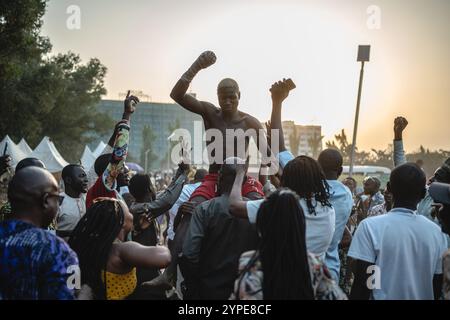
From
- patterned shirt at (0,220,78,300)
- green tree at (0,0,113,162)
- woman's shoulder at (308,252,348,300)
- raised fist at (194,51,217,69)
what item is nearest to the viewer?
patterned shirt at (0,220,78,300)

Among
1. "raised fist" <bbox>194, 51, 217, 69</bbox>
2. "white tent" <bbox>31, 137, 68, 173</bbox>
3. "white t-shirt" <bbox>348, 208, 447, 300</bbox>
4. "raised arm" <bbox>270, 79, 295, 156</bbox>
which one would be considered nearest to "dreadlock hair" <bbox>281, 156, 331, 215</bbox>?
"white t-shirt" <bbox>348, 208, 447, 300</bbox>

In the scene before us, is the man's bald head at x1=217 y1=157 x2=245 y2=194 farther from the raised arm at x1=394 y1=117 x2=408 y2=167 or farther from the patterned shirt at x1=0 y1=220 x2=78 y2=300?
the raised arm at x1=394 y1=117 x2=408 y2=167

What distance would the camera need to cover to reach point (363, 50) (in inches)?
618

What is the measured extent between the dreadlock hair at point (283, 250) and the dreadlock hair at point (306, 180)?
777mm

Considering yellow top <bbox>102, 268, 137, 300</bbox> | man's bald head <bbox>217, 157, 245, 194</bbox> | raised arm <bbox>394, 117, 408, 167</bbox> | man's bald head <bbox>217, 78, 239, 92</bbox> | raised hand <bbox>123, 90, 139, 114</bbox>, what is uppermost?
man's bald head <bbox>217, 78, 239, 92</bbox>

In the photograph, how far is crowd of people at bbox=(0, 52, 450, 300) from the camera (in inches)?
114

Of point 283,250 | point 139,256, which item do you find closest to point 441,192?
point 283,250

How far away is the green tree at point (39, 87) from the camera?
20125 mm

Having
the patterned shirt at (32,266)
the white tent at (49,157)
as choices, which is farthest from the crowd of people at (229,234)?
the white tent at (49,157)

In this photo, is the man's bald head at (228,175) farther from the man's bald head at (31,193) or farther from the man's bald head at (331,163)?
the man's bald head at (31,193)

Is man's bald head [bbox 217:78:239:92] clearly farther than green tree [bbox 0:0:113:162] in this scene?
No
